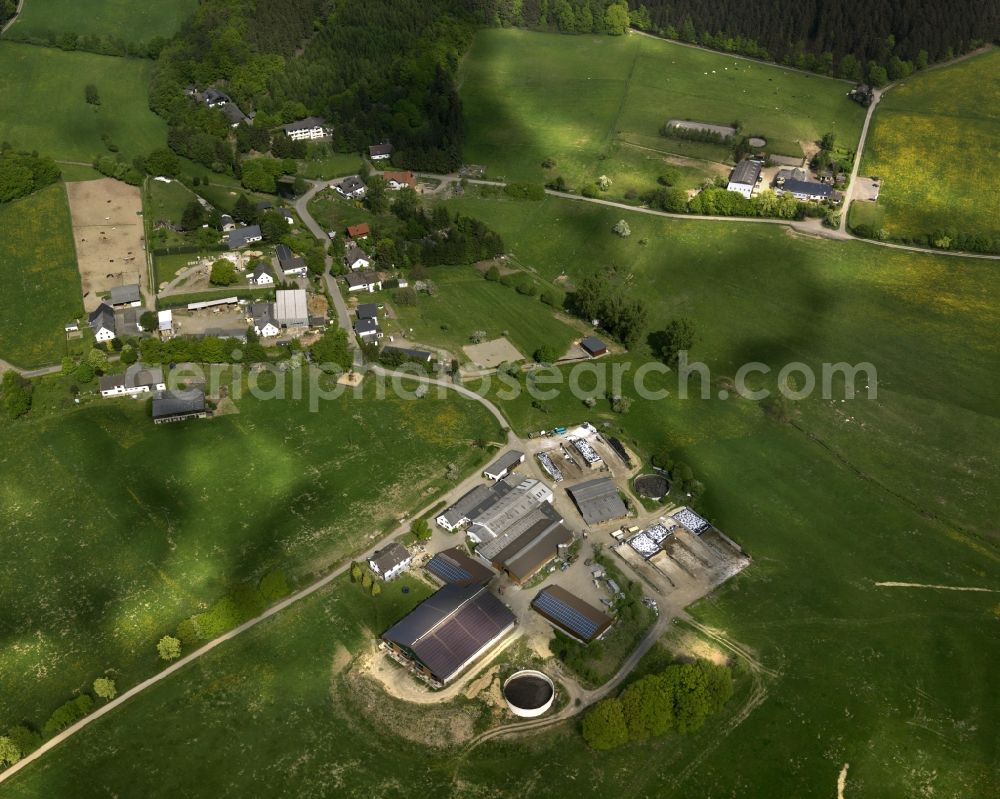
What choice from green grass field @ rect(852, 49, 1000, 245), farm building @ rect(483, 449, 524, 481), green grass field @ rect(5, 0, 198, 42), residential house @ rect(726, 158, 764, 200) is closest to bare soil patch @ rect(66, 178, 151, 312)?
farm building @ rect(483, 449, 524, 481)

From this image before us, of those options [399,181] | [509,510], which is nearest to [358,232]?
[399,181]

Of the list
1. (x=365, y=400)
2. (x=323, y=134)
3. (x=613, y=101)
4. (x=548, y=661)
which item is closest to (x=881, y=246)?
(x=613, y=101)

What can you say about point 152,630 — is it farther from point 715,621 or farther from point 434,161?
point 434,161

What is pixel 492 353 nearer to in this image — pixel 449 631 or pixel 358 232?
pixel 358 232

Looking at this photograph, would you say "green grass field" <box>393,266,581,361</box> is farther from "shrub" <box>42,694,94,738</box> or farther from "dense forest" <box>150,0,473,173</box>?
"shrub" <box>42,694,94,738</box>

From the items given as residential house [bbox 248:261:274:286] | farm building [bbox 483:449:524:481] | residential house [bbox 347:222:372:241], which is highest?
residential house [bbox 347:222:372:241]

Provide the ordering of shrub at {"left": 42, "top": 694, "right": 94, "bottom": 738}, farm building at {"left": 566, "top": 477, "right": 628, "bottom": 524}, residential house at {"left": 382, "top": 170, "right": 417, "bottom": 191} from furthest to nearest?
residential house at {"left": 382, "top": 170, "right": 417, "bottom": 191} < farm building at {"left": 566, "top": 477, "right": 628, "bottom": 524} < shrub at {"left": 42, "top": 694, "right": 94, "bottom": 738}

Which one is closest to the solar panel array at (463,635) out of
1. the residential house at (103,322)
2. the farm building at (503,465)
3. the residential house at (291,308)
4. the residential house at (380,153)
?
the farm building at (503,465)

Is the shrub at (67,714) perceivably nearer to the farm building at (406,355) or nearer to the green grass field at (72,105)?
the farm building at (406,355)
